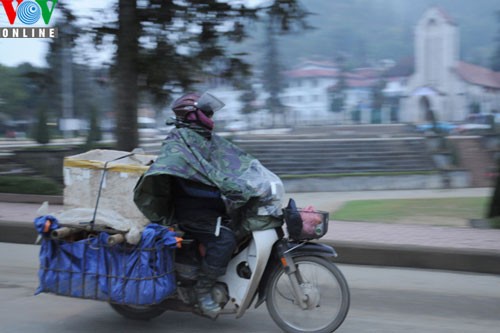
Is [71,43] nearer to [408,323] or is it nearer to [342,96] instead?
[408,323]

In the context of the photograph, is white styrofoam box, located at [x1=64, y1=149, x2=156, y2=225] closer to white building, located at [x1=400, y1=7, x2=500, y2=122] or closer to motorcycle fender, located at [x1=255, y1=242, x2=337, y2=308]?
motorcycle fender, located at [x1=255, y1=242, x2=337, y2=308]

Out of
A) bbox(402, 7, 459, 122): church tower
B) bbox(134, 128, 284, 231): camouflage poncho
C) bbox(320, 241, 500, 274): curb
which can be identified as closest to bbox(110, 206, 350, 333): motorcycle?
bbox(134, 128, 284, 231): camouflage poncho

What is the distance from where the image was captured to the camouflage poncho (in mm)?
3961

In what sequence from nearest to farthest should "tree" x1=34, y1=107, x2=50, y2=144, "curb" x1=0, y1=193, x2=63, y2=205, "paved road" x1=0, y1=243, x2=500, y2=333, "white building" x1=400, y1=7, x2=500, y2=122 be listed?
"paved road" x1=0, y1=243, x2=500, y2=333 < "curb" x1=0, y1=193, x2=63, y2=205 < "tree" x1=34, y1=107, x2=50, y2=144 < "white building" x1=400, y1=7, x2=500, y2=122

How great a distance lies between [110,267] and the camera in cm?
408

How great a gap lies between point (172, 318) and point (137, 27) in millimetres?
6641

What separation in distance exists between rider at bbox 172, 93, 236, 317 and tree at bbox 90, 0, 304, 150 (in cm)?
623

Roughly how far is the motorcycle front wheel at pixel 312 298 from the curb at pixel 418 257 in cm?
292

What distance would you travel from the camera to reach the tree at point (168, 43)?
1008cm

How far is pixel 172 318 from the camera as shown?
4.73 metres

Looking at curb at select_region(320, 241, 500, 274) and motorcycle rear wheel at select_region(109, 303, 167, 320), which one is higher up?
motorcycle rear wheel at select_region(109, 303, 167, 320)

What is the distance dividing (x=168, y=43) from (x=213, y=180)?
711 cm

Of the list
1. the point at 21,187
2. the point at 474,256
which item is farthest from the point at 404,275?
the point at 21,187

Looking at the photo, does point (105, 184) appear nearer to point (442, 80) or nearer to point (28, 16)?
point (28, 16)
